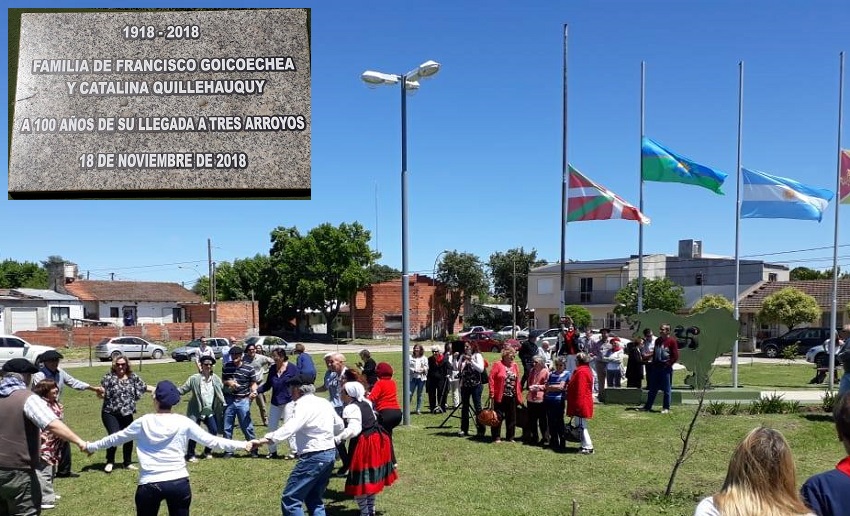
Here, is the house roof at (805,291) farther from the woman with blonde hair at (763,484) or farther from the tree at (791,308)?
the woman with blonde hair at (763,484)

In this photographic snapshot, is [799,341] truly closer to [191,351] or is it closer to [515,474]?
[515,474]

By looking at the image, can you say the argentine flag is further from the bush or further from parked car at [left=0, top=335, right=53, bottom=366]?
parked car at [left=0, top=335, right=53, bottom=366]

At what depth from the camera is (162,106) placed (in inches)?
225

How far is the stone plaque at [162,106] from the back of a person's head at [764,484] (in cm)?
396

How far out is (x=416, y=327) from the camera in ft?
199

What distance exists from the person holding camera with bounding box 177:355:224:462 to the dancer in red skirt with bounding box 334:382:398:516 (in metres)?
4.15

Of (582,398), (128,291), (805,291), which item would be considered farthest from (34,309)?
(805,291)

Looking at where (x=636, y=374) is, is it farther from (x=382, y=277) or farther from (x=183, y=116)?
(x=382, y=277)

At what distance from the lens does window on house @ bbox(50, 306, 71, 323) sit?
169 ft

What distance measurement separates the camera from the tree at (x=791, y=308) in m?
39.6

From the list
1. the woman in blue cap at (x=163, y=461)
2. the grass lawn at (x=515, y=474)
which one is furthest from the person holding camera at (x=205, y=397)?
the woman in blue cap at (x=163, y=461)

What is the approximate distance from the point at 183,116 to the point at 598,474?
745cm

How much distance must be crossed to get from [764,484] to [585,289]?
192ft

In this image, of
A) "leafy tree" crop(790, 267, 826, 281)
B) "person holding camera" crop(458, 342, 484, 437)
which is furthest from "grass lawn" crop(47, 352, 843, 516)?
"leafy tree" crop(790, 267, 826, 281)
